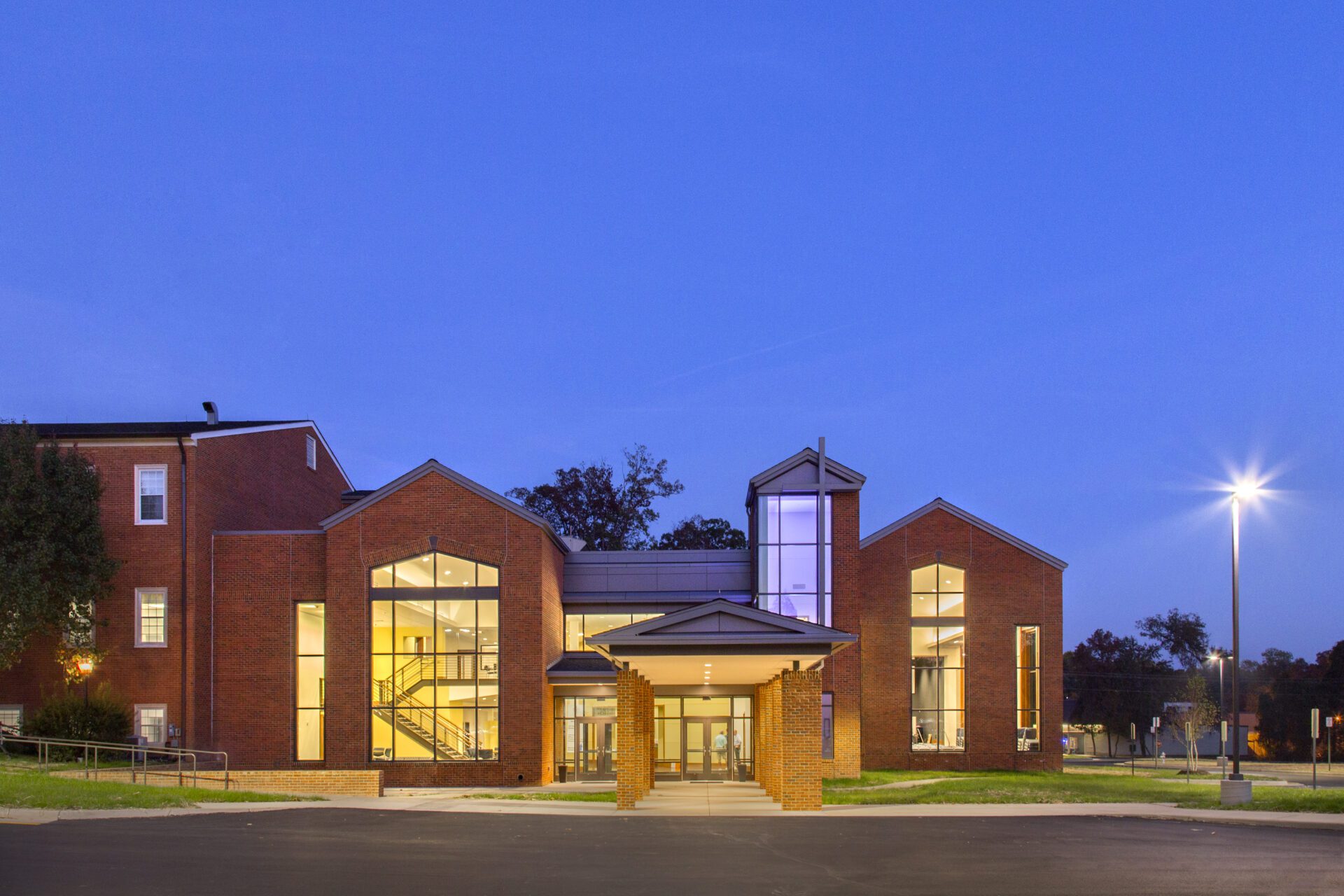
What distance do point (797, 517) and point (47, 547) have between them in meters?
22.7

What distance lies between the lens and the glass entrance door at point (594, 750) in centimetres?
3994

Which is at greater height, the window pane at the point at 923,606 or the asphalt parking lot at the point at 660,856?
the window pane at the point at 923,606

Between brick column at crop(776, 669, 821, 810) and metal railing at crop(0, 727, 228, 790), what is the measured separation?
1376 centimetres

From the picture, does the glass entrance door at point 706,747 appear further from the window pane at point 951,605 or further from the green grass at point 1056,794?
the window pane at point 951,605

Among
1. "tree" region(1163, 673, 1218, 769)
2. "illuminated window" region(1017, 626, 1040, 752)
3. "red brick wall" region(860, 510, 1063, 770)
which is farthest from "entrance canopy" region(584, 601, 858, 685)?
"tree" region(1163, 673, 1218, 769)

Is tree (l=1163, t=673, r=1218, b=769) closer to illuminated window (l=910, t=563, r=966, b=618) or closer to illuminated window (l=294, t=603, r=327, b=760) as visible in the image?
illuminated window (l=910, t=563, r=966, b=618)

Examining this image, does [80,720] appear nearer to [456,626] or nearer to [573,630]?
[456,626]

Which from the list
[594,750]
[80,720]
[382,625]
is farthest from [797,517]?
[80,720]

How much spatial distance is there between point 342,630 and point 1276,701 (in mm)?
82916

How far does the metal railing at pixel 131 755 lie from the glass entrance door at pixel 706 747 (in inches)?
573

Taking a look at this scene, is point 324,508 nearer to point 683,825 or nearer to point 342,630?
point 342,630

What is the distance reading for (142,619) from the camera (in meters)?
36.8

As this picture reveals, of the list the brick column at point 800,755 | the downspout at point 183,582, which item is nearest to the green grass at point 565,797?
the brick column at point 800,755

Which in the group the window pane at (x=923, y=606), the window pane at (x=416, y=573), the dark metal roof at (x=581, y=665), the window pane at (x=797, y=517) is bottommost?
the dark metal roof at (x=581, y=665)
